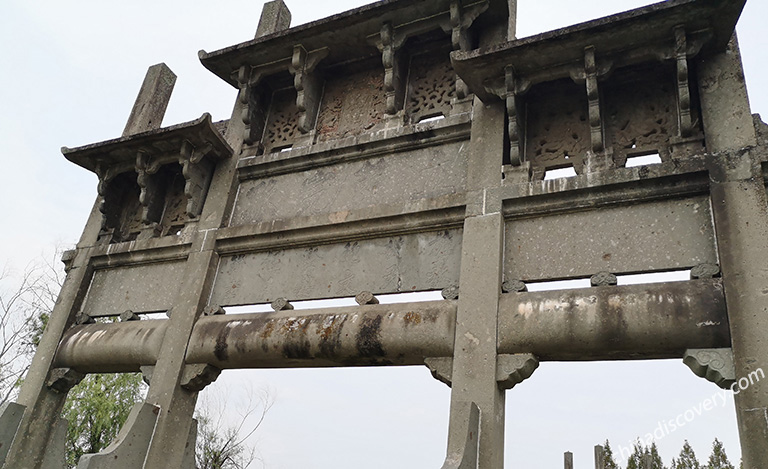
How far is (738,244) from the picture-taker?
4.30m

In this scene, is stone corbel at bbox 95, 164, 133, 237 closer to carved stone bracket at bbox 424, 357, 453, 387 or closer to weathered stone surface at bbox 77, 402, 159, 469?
weathered stone surface at bbox 77, 402, 159, 469

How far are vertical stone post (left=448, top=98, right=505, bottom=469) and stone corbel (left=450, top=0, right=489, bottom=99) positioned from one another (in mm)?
450

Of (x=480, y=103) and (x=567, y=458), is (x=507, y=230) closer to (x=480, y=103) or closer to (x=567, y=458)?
(x=480, y=103)

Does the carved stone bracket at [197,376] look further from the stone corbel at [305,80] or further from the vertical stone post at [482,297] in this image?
the stone corbel at [305,80]

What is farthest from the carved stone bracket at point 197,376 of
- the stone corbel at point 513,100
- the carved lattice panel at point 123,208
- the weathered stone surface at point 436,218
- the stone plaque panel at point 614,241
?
the stone corbel at point 513,100

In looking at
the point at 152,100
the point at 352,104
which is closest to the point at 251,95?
the point at 352,104

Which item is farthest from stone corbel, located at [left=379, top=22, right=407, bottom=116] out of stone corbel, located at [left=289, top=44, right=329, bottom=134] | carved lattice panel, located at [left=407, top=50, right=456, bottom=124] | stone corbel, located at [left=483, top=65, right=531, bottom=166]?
stone corbel, located at [left=483, top=65, right=531, bottom=166]

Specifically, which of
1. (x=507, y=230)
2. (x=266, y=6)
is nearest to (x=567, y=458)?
(x=507, y=230)

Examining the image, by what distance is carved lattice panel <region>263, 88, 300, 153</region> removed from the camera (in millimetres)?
7582

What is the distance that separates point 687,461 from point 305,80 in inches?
1050

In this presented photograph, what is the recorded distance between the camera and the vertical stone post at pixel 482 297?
14.8 ft

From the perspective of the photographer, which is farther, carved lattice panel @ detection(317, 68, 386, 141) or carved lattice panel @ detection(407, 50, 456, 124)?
carved lattice panel @ detection(317, 68, 386, 141)

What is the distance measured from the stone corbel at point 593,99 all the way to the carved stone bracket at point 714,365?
2.10m

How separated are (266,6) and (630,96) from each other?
18.0ft
